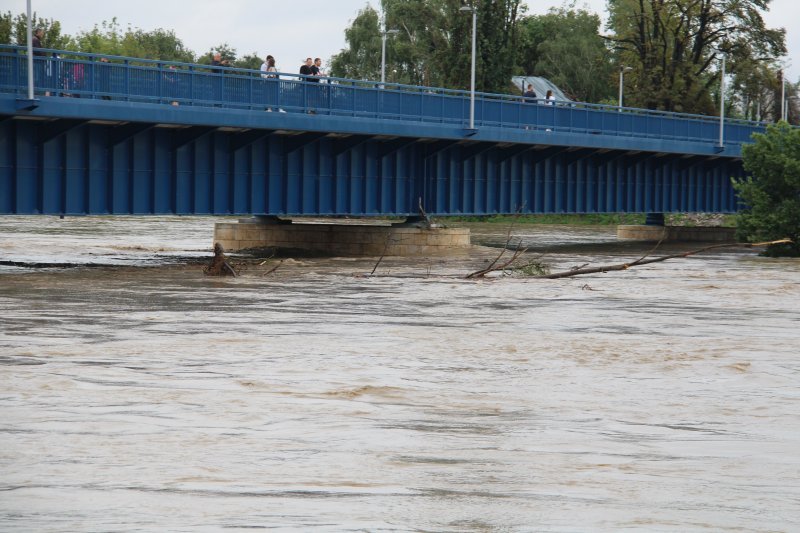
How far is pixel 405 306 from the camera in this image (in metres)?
27.1

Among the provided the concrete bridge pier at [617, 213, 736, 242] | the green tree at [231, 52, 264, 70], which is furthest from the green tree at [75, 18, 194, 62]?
the concrete bridge pier at [617, 213, 736, 242]

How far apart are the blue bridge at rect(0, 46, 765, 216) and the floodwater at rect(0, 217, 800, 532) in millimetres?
5655

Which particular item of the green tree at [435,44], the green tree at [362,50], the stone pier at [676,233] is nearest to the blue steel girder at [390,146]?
the stone pier at [676,233]

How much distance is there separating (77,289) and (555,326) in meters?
11.8

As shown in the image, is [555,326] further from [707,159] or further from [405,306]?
[707,159]

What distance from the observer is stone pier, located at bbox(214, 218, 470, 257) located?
46250 millimetres

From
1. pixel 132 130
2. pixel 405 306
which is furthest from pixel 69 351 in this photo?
pixel 132 130

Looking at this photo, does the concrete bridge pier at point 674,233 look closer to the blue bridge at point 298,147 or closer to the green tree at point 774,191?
the blue bridge at point 298,147

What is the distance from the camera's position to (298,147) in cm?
4097

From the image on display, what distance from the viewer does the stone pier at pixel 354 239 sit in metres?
46.2

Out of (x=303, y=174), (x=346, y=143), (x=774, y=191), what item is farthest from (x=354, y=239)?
(x=774, y=191)

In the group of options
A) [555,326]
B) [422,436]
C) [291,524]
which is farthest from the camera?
[555,326]

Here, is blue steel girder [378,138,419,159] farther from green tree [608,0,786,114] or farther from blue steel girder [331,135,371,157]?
green tree [608,0,786,114]

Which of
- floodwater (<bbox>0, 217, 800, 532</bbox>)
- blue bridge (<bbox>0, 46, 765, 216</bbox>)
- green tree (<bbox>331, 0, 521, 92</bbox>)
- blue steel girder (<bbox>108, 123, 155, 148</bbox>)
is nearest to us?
floodwater (<bbox>0, 217, 800, 532</bbox>)
